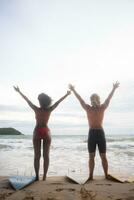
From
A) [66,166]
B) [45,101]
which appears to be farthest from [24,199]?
[66,166]

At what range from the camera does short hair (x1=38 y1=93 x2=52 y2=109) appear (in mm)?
7539

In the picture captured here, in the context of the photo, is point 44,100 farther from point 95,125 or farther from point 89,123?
point 95,125

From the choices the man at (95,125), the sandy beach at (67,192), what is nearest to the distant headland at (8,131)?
the man at (95,125)

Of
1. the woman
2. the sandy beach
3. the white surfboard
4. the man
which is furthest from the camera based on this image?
the man

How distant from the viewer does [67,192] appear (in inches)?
220

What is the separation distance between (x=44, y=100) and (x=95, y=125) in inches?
58.0

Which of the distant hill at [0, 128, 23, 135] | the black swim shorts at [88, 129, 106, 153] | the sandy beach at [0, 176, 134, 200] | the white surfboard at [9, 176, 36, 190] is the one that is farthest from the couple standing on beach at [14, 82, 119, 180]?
the distant hill at [0, 128, 23, 135]

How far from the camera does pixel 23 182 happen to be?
6582 millimetres

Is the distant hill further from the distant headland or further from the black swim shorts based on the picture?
the black swim shorts

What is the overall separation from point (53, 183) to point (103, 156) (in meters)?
1.56

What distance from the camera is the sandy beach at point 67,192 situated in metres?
5.15

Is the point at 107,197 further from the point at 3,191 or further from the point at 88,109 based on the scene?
the point at 88,109

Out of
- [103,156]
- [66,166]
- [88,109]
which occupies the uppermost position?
[88,109]

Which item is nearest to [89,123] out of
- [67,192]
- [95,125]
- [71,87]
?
[95,125]
